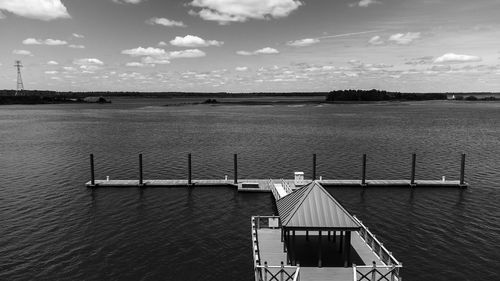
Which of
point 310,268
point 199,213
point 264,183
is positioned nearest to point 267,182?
point 264,183

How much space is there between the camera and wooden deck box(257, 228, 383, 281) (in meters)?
21.2

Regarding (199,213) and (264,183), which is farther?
(264,183)

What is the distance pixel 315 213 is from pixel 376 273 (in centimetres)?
451

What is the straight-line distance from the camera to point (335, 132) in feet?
312

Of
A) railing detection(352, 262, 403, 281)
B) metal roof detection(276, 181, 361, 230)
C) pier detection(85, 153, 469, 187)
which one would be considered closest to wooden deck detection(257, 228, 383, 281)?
railing detection(352, 262, 403, 281)

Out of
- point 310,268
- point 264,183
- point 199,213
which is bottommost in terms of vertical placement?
point 199,213

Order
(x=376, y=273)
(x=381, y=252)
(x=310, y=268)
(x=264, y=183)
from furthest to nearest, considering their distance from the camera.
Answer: (x=264, y=183) → (x=381, y=252) → (x=310, y=268) → (x=376, y=273)

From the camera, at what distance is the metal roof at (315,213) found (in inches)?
853

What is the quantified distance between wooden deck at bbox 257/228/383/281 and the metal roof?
8.13 feet

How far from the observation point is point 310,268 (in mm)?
21906

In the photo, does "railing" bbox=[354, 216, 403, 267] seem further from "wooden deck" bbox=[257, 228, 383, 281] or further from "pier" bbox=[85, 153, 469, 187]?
"pier" bbox=[85, 153, 469, 187]

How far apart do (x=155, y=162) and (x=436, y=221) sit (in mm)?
38885

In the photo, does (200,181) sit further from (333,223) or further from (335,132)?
(335,132)

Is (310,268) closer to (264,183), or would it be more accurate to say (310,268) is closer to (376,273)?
(376,273)
